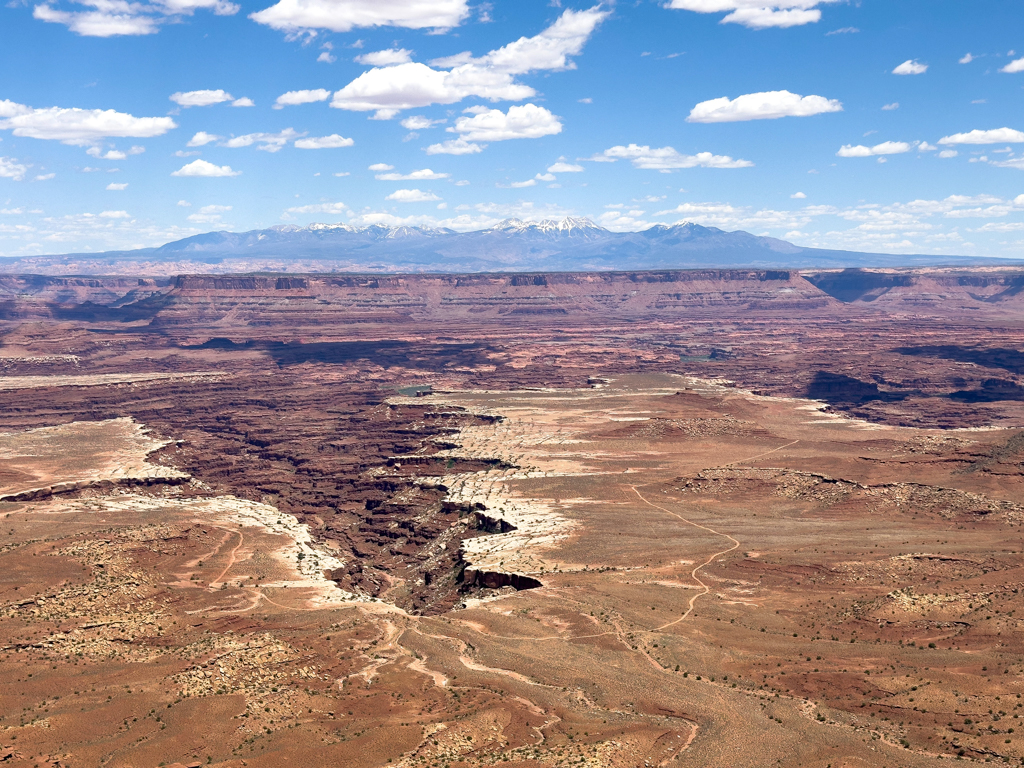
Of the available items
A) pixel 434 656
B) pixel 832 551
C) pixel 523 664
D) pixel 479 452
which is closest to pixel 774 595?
pixel 832 551

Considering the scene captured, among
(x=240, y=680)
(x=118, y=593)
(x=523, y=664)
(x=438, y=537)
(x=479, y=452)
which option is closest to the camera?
(x=240, y=680)

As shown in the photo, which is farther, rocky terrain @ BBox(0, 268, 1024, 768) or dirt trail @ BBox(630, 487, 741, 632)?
dirt trail @ BBox(630, 487, 741, 632)

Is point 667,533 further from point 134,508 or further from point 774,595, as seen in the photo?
point 134,508

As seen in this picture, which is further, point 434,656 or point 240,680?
point 434,656

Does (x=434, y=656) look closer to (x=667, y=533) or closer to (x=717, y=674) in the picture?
(x=717, y=674)

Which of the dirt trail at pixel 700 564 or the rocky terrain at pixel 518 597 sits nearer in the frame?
the rocky terrain at pixel 518 597

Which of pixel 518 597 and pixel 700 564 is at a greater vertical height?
pixel 700 564

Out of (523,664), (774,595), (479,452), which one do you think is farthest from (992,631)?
(479,452)

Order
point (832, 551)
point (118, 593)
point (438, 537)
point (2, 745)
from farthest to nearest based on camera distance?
1. point (438, 537)
2. point (832, 551)
3. point (118, 593)
4. point (2, 745)

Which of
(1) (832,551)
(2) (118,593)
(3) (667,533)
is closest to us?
(2) (118,593)

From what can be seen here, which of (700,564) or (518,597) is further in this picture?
(700,564)
